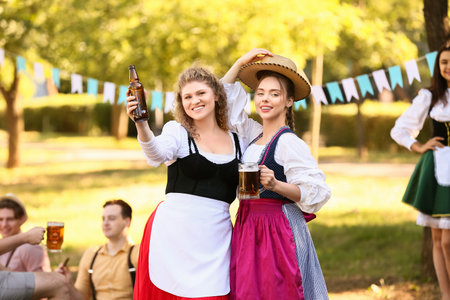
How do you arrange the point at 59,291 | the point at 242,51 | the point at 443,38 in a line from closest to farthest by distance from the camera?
the point at 59,291
the point at 443,38
the point at 242,51

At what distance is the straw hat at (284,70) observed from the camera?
11.2 feet

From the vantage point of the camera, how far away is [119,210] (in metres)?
4.55

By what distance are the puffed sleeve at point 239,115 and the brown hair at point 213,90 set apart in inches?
3.4

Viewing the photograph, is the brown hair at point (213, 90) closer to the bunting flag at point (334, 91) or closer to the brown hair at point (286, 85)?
the brown hair at point (286, 85)

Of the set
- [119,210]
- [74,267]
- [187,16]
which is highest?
[187,16]

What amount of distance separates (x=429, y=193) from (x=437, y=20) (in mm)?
1927

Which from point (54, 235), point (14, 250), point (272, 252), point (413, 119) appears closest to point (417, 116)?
point (413, 119)

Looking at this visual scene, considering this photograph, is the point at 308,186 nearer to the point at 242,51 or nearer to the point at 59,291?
the point at 59,291

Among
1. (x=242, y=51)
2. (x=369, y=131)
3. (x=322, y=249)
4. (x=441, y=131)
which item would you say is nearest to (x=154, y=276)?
(x=441, y=131)

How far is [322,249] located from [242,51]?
5.16 meters

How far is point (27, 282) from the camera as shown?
373 cm

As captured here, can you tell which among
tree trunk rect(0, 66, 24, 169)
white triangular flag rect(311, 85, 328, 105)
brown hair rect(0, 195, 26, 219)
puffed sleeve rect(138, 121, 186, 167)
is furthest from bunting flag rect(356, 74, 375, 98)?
tree trunk rect(0, 66, 24, 169)

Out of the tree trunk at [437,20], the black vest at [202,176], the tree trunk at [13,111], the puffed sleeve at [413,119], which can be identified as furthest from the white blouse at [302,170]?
the tree trunk at [13,111]

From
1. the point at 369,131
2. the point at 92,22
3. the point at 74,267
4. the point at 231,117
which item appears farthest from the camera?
the point at 369,131
